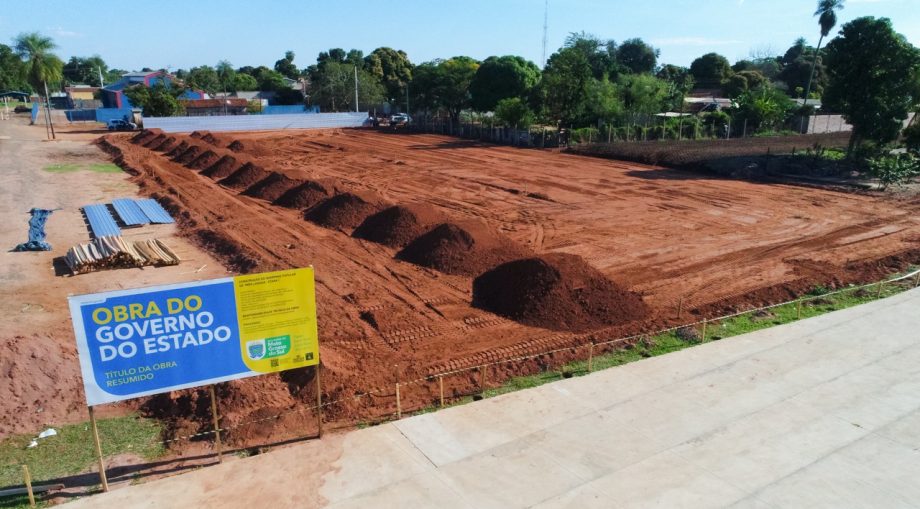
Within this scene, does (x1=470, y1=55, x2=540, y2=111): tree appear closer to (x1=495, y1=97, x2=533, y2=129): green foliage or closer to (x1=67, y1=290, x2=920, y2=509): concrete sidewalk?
(x1=495, y1=97, x2=533, y2=129): green foliage

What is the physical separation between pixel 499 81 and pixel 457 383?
49848mm

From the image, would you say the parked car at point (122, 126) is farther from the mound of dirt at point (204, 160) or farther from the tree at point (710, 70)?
the tree at point (710, 70)

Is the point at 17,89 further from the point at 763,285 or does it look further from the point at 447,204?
the point at 763,285

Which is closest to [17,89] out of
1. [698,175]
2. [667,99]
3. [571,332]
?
[667,99]

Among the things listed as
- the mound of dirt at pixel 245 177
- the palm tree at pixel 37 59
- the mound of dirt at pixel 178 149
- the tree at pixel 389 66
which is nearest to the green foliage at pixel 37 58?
the palm tree at pixel 37 59

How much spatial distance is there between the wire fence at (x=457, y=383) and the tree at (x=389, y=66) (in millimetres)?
84669

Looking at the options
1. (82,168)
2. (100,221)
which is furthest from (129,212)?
(82,168)

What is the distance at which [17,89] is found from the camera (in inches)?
4454

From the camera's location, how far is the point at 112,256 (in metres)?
17.8

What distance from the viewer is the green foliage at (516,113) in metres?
50.6

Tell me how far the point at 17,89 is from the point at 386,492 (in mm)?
139397

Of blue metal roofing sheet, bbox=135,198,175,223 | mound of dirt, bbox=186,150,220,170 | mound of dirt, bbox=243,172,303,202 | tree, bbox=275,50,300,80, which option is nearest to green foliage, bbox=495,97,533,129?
mound of dirt, bbox=186,150,220,170

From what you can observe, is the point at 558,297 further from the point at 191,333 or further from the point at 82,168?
the point at 82,168

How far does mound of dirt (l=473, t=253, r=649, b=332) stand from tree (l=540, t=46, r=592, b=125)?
123 ft
